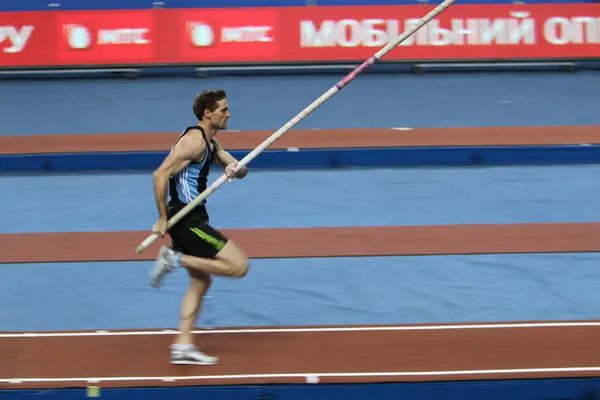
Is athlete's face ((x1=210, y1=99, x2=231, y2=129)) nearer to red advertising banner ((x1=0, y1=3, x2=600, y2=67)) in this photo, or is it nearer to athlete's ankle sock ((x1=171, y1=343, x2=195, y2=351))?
athlete's ankle sock ((x1=171, y1=343, x2=195, y2=351))

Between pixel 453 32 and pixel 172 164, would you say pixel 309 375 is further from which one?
pixel 453 32

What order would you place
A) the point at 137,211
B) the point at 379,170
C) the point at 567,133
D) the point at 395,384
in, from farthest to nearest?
the point at 567,133 < the point at 379,170 < the point at 137,211 < the point at 395,384

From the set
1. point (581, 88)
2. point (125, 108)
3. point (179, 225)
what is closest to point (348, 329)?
point (179, 225)

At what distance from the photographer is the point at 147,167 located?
10711 mm

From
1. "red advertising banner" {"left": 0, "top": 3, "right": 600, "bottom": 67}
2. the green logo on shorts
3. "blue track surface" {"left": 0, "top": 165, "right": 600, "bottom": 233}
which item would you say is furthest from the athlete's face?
"red advertising banner" {"left": 0, "top": 3, "right": 600, "bottom": 67}

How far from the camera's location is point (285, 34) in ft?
44.5

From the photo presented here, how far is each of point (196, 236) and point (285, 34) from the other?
8413 mm

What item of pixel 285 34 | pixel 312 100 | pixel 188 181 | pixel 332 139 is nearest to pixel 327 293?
pixel 188 181

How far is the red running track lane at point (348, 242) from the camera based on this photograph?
26.8ft

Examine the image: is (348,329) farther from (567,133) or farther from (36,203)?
(567,133)

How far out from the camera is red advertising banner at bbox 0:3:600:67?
1355 cm

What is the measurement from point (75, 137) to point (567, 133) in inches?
250

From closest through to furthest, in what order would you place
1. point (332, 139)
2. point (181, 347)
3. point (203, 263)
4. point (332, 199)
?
point (203, 263) < point (181, 347) < point (332, 199) < point (332, 139)

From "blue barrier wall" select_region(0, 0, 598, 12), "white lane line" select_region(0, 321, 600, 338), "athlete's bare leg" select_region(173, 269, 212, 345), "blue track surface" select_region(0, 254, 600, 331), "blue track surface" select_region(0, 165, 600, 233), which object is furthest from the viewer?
"blue barrier wall" select_region(0, 0, 598, 12)
